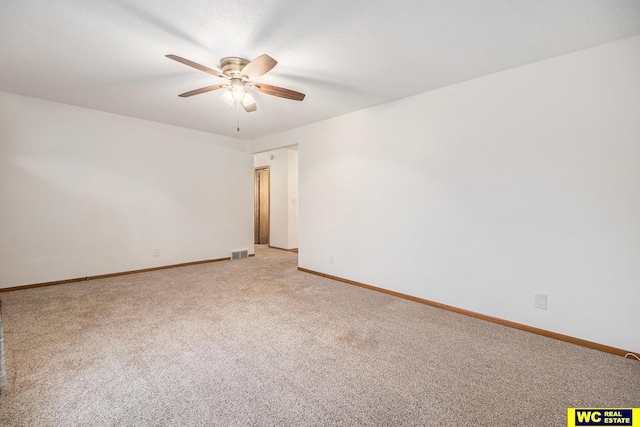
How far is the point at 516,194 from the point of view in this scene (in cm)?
252

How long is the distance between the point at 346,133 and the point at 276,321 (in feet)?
8.77

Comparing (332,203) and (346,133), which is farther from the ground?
(346,133)

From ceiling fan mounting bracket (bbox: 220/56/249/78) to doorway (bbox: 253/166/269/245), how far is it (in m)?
4.70

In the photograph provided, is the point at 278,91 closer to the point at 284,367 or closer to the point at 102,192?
the point at 284,367

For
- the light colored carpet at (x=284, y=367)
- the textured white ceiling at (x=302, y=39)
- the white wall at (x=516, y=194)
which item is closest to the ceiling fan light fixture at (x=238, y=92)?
the textured white ceiling at (x=302, y=39)

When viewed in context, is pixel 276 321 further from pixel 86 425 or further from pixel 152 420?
pixel 86 425

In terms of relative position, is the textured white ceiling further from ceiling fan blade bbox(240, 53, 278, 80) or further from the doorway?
the doorway

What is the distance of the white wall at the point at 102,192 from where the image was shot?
3.43 metres

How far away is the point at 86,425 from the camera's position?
135 centimetres

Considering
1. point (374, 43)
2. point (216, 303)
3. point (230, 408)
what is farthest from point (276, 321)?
point (374, 43)

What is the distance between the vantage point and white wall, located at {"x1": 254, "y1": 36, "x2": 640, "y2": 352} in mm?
2086

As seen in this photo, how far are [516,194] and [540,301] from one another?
968 mm

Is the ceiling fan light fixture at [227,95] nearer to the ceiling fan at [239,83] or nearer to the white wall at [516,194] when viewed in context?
the ceiling fan at [239,83]

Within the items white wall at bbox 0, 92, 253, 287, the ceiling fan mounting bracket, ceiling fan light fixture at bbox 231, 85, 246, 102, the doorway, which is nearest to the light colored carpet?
white wall at bbox 0, 92, 253, 287
